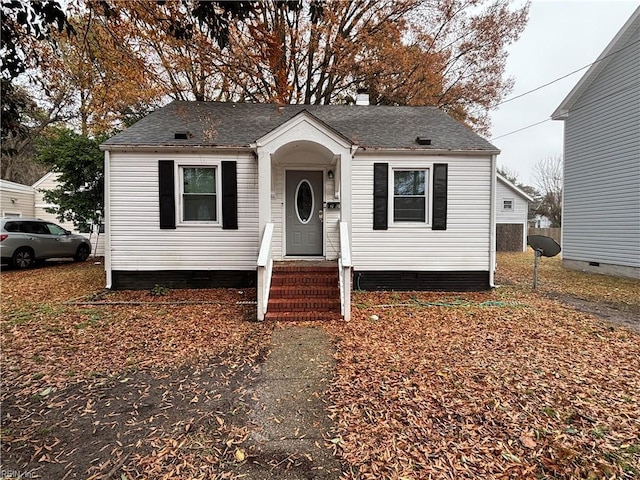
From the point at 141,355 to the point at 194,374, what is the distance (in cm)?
98

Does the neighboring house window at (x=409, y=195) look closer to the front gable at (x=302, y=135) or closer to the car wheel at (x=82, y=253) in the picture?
the front gable at (x=302, y=135)

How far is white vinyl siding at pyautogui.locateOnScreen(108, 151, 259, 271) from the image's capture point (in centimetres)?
738

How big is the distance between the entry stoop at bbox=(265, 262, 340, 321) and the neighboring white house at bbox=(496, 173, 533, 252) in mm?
16557

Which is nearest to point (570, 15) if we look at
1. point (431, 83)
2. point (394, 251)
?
point (431, 83)

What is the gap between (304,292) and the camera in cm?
598

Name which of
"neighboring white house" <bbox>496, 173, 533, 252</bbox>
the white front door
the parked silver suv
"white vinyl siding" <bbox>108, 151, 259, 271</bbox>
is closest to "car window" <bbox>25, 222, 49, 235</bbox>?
the parked silver suv

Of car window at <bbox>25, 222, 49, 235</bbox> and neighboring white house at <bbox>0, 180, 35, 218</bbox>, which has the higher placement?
neighboring white house at <bbox>0, 180, 35, 218</bbox>

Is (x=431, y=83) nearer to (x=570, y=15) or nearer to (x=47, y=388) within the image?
(x=570, y=15)

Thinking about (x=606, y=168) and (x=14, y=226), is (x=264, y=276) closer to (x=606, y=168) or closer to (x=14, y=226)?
(x=14, y=226)

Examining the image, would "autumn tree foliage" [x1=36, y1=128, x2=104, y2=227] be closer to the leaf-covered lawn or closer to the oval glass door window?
the oval glass door window

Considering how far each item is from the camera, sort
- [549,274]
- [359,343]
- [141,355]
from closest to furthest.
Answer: [141,355] → [359,343] → [549,274]

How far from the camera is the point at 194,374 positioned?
3586mm

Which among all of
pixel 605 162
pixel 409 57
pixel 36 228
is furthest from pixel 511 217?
pixel 36 228

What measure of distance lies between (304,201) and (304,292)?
2.75 metres
